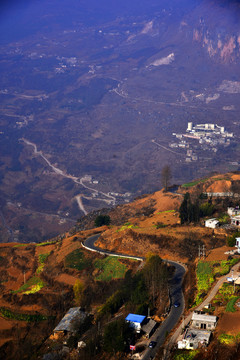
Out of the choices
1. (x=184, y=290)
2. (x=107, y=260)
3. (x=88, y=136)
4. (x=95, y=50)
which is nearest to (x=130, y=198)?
(x=88, y=136)

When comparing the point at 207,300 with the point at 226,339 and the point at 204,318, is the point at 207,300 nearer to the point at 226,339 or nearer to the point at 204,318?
the point at 204,318

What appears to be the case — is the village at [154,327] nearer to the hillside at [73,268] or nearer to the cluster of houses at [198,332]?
the cluster of houses at [198,332]

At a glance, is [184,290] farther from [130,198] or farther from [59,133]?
[59,133]

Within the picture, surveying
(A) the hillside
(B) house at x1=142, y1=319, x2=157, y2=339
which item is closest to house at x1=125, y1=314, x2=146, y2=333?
(B) house at x1=142, y1=319, x2=157, y2=339

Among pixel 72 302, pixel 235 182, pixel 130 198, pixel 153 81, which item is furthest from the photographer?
pixel 153 81

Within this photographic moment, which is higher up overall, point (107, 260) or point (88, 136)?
point (107, 260)

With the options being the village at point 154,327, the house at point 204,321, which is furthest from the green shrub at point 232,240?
the house at point 204,321

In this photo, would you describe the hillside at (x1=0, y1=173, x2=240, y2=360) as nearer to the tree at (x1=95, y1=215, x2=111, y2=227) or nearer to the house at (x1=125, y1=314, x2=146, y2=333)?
the house at (x1=125, y1=314, x2=146, y2=333)
